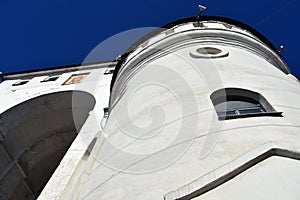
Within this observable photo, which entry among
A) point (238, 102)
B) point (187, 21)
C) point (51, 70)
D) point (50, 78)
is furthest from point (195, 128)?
point (51, 70)

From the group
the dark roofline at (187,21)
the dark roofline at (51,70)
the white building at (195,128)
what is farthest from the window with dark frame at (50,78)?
the dark roofline at (187,21)

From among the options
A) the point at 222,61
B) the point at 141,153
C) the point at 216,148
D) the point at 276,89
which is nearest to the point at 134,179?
the point at 141,153

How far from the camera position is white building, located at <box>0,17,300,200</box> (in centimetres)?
293

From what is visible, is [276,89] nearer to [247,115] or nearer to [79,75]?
[247,115]

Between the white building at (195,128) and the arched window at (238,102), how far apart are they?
15mm

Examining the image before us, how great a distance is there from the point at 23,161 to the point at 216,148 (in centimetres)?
1124

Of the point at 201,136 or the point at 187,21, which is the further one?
the point at 187,21

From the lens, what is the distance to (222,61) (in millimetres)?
6516

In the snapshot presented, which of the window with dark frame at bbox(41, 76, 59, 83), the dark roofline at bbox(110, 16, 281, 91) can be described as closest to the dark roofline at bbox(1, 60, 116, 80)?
the window with dark frame at bbox(41, 76, 59, 83)

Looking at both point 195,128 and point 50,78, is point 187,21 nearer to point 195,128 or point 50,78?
point 195,128

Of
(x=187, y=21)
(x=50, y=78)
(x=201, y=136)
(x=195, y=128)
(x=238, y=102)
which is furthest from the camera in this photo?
(x=50, y=78)

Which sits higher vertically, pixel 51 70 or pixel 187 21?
pixel 51 70

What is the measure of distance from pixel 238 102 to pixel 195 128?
127 centimetres

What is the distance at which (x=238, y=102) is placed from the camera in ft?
16.6
